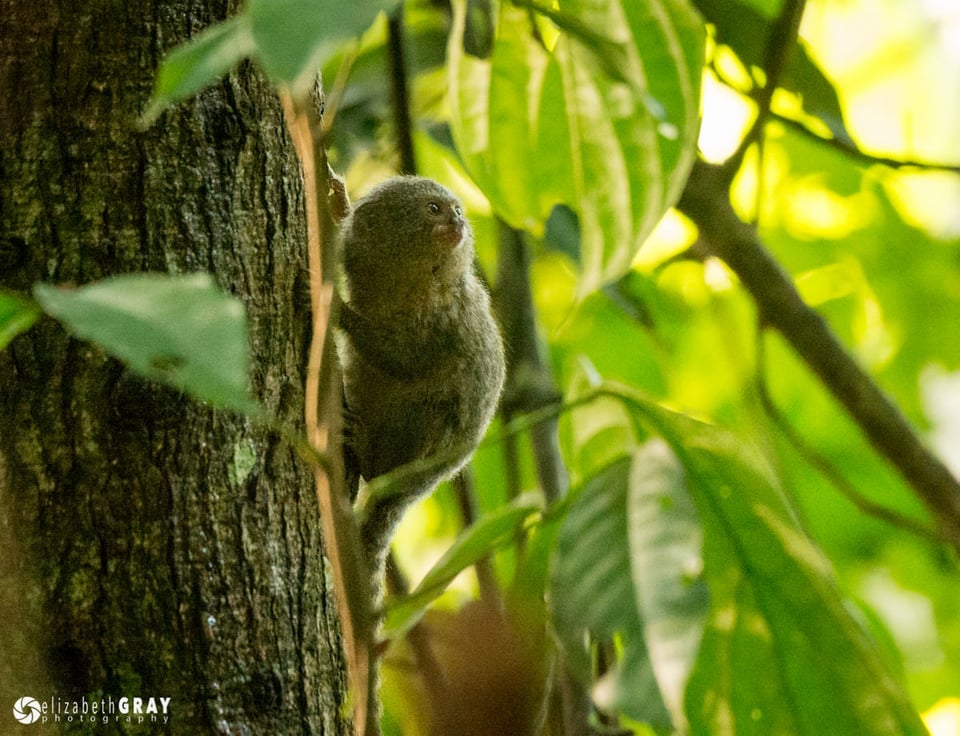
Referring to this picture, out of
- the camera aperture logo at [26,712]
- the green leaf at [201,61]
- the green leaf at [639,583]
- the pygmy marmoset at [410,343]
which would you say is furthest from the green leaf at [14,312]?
the pygmy marmoset at [410,343]

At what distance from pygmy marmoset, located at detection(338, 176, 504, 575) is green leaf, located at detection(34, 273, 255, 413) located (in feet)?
5.65

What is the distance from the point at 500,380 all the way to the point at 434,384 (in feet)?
0.75

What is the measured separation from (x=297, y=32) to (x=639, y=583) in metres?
1.01

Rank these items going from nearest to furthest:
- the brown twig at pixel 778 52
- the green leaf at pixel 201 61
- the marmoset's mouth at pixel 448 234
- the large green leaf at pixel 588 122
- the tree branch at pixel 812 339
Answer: the green leaf at pixel 201 61 → the large green leaf at pixel 588 122 → the brown twig at pixel 778 52 → the tree branch at pixel 812 339 → the marmoset's mouth at pixel 448 234

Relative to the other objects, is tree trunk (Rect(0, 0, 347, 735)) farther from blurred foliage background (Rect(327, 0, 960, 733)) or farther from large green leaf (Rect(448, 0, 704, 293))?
blurred foliage background (Rect(327, 0, 960, 733))

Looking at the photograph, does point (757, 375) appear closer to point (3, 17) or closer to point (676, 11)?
point (676, 11)

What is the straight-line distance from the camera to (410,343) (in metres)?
3.19

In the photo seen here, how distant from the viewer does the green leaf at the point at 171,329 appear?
881 mm

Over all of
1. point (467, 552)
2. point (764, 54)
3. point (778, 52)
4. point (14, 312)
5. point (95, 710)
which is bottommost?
point (95, 710)

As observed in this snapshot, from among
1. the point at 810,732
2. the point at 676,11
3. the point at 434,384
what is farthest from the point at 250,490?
the point at 434,384

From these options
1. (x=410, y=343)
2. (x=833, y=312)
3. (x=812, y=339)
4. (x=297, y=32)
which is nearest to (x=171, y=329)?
(x=297, y=32)

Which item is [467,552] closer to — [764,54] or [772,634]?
[772,634]

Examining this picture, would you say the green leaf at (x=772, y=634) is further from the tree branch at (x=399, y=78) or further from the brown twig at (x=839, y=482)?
the tree branch at (x=399, y=78)

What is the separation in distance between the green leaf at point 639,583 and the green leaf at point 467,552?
3.5 inches
